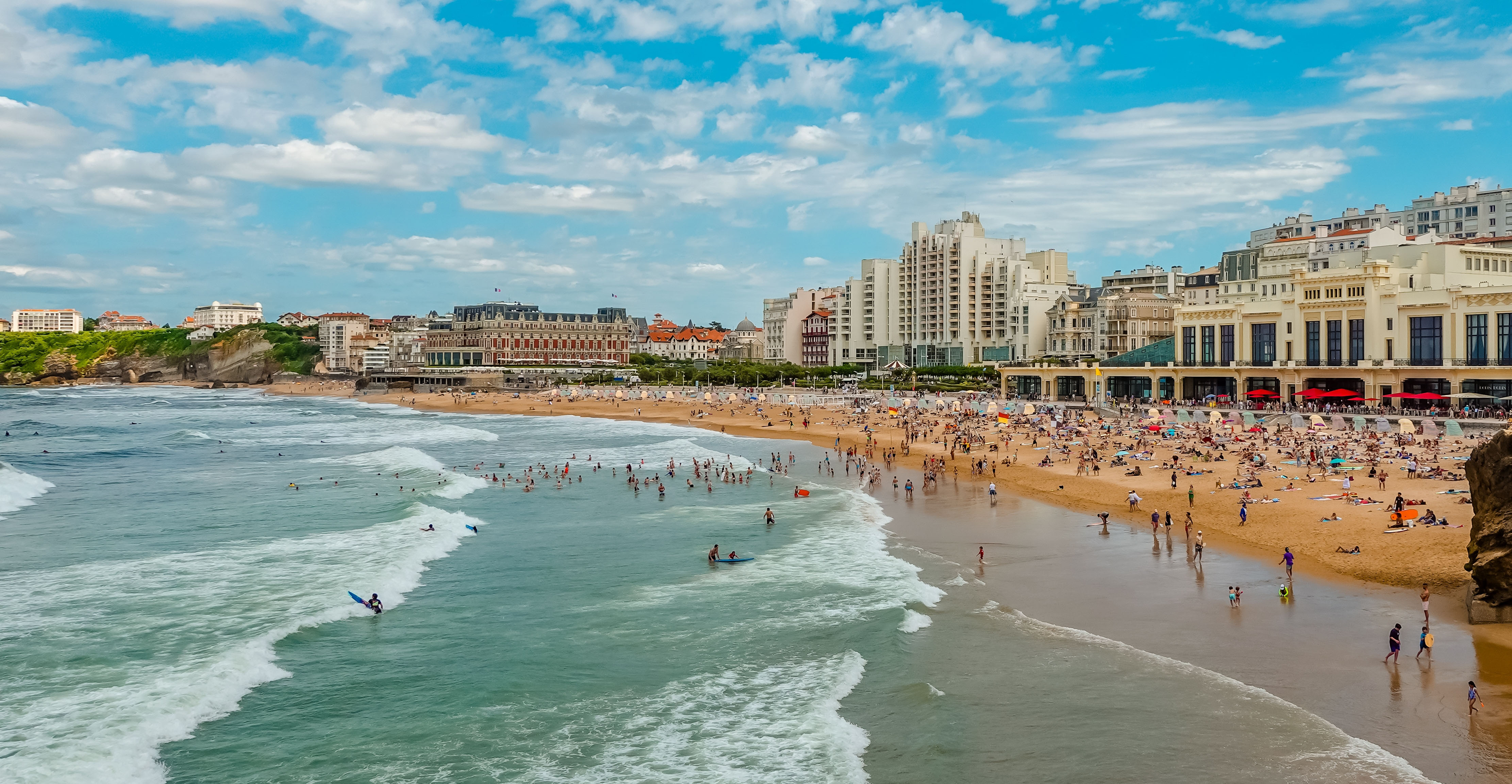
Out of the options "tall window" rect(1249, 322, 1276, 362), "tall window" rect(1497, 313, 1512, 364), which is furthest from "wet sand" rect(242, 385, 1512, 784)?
"tall window" rect(1249, 322, 1276, 362)

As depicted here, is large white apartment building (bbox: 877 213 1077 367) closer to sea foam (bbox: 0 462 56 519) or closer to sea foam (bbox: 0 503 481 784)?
sea foam (bbox: 0 462 56 519)

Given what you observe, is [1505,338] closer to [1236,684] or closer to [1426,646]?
[1426,646]

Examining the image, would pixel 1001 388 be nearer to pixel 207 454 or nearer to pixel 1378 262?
pixel 1378 262

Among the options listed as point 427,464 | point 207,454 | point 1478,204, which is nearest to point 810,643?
point 427,464

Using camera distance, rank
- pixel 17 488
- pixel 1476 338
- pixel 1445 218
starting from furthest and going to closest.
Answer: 1. pixel 1445 218
2. pixel 1476 338
3. pixel 17 488

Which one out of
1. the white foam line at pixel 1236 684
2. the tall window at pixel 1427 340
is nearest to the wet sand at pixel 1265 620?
the white foam line at pixel 1236 684

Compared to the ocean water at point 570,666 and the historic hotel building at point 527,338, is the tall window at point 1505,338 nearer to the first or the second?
the ocean water at point 570,666

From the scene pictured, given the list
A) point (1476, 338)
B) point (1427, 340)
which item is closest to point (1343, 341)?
point (1427, 340)
